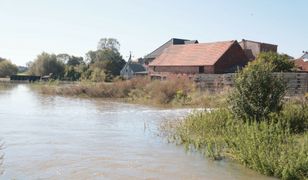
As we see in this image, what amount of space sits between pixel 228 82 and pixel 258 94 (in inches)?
692

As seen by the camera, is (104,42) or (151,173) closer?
(151,173)

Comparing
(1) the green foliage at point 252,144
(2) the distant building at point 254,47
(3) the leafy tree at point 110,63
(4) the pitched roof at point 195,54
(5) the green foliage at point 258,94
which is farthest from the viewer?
(3) the leafy tree at point 110,63

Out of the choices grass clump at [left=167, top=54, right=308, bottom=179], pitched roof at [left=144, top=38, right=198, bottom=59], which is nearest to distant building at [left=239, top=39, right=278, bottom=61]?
pitched roof at [left=144, top=38, right=198, bottom=59]

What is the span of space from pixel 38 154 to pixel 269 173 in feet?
21.4

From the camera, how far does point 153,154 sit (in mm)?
12375

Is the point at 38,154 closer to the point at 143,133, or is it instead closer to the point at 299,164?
the point at 143,133

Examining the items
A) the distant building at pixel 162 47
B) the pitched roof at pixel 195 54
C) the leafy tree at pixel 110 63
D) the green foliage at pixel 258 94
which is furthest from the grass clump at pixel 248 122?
the leafy tree at pixel 110 63

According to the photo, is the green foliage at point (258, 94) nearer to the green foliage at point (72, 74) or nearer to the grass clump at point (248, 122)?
the grass clump at point (248, 122)

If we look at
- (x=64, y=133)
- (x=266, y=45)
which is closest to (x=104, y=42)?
(x=266, y=45)

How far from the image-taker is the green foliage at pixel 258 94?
46.7ft

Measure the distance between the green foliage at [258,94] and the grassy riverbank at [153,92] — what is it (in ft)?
31.0

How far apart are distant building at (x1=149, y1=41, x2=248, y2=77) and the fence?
1440 cm

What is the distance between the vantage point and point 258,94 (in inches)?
562

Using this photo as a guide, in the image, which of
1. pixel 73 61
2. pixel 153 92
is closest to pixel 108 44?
pixel 73 61
